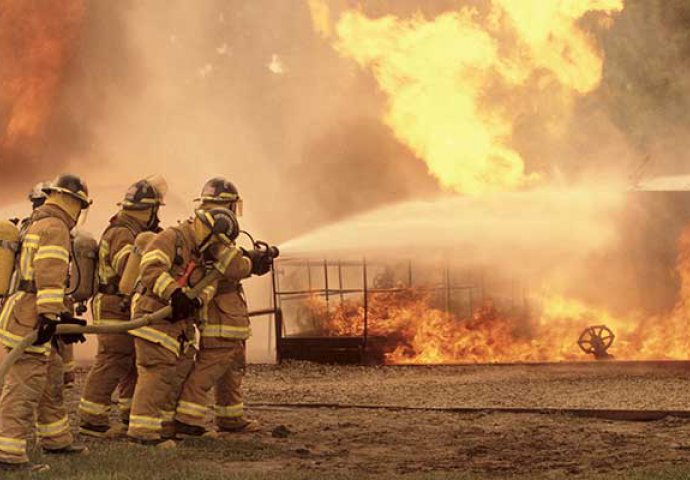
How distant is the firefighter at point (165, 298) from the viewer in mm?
9016

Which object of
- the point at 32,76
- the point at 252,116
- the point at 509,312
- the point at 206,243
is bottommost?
the point at 509,312

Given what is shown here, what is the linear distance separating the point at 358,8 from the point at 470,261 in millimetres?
6981

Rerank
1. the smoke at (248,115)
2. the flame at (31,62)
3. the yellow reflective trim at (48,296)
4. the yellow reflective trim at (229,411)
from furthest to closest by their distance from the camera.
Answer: the smoke at (248,115) < the flame at (31,62) < the yellow reflective trim at (229,411) < the yellow reflective trim at (48,296)

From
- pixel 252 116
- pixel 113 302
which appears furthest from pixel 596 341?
pixel 252 116

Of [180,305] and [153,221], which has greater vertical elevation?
[153,221]

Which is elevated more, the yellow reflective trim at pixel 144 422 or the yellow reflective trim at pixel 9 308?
the yellow reflective trim at pixel 9 308

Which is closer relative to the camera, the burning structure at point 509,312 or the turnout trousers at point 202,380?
the turnout trousers at point 202,380

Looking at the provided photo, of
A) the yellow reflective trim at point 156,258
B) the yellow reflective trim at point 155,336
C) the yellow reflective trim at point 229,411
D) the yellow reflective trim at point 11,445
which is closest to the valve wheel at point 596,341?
the yellow reflective trim at point 229,411

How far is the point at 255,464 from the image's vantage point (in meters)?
8.56

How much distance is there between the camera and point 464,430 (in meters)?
10.0

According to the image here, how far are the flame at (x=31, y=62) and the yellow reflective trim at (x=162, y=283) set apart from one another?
52.7 feet

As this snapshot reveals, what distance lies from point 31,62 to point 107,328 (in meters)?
17.1

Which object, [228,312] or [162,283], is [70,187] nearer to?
[162,283]

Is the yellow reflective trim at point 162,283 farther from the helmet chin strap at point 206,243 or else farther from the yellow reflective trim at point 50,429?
the yellow reflective trim at point 50,429
